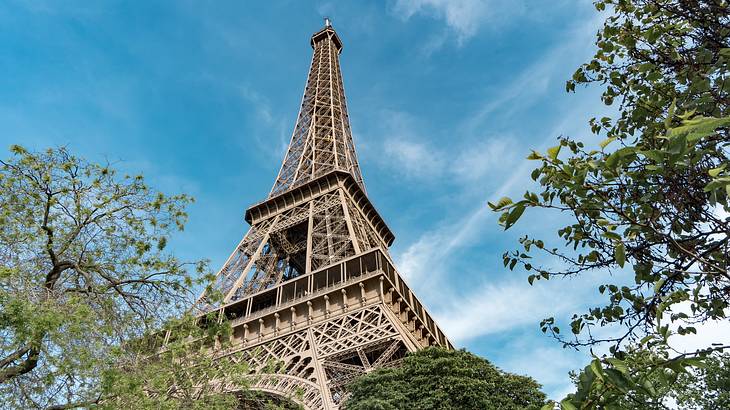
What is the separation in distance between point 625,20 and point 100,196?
8979 mm

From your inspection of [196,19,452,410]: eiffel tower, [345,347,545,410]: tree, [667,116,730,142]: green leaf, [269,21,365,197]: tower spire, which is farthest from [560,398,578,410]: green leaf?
[269,21,365,197]: tower spire

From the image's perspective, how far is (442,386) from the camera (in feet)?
52.7

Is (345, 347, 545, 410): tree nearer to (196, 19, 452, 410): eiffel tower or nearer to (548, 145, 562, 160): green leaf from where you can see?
(196, 19, 452, 410): eiffel tower

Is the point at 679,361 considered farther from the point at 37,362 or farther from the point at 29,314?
the point at 37,362

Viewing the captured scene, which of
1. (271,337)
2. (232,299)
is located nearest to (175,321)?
Result: (271,337)

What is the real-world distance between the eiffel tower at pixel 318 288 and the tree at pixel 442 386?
1781 millimetres

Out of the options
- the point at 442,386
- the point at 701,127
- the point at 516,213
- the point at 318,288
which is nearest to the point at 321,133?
the point at 318,288

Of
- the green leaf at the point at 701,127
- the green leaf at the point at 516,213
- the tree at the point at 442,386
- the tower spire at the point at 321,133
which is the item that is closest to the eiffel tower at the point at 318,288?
the tower spire at the point at 321,133

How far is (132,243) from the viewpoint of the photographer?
9609mm

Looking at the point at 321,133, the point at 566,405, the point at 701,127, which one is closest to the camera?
the point at 701,127

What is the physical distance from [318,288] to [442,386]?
1041 cm

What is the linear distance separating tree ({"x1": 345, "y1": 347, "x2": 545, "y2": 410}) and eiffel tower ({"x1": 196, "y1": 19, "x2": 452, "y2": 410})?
5.84ft

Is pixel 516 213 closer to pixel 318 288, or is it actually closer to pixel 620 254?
pixel 620 254

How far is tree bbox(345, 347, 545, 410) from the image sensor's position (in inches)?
617
